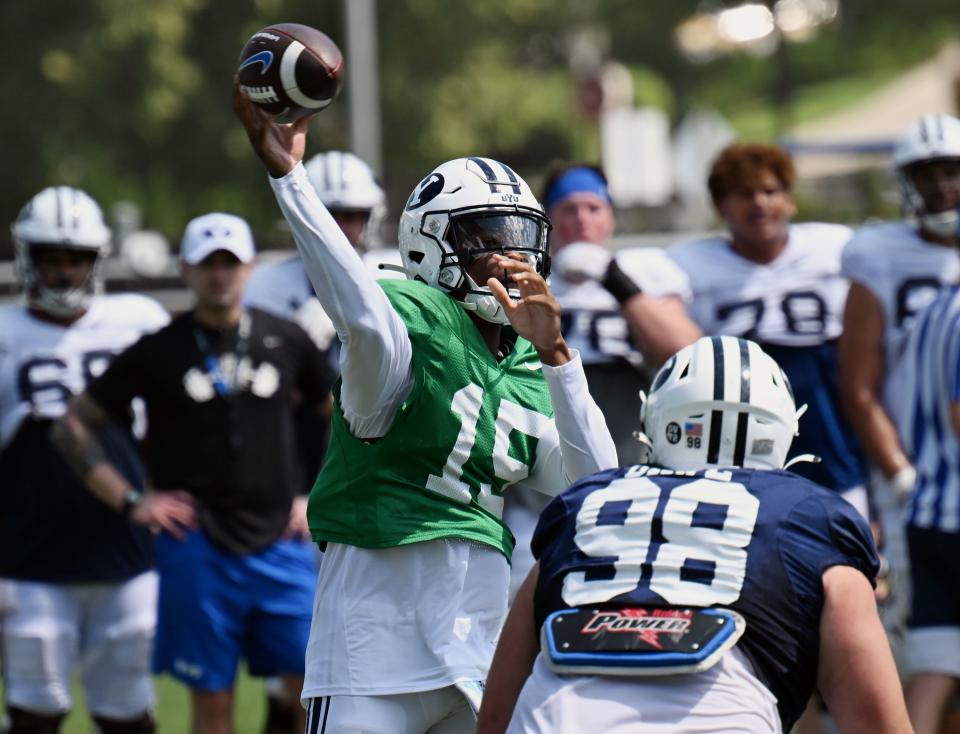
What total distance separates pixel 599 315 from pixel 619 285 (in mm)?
216

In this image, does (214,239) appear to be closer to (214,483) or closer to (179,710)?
(214,483)

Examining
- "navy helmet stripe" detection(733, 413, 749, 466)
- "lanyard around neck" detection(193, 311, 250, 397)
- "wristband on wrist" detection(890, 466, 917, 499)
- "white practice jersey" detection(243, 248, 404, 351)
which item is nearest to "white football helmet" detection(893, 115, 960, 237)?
"wristband on wrist" detection(890, 466, 917, 499)

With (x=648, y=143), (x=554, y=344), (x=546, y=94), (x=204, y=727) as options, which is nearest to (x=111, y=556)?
(x=204, y=727)

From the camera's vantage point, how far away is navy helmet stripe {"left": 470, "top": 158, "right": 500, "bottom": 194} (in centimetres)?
419

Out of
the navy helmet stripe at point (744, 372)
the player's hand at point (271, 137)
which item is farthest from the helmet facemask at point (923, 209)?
the player's hand at point (271, 137)

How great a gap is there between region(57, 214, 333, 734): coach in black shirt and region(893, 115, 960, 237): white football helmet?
238cm

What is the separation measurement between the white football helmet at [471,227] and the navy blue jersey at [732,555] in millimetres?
869

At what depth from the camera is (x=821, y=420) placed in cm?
685

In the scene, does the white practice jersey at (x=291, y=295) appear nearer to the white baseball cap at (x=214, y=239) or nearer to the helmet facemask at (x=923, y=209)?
the white baseball cap at (x=214, y=239)

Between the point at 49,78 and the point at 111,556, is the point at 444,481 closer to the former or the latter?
the point at 111,556

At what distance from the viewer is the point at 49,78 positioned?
25625mm

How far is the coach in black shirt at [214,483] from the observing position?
6.55m

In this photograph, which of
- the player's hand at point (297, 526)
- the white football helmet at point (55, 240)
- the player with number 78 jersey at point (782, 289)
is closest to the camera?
the player's hand at point (297, 526)

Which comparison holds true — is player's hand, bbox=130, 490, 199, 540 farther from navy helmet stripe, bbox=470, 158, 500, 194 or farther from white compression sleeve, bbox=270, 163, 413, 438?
white compression sleeve, bbox=270, 163, 413, 438
